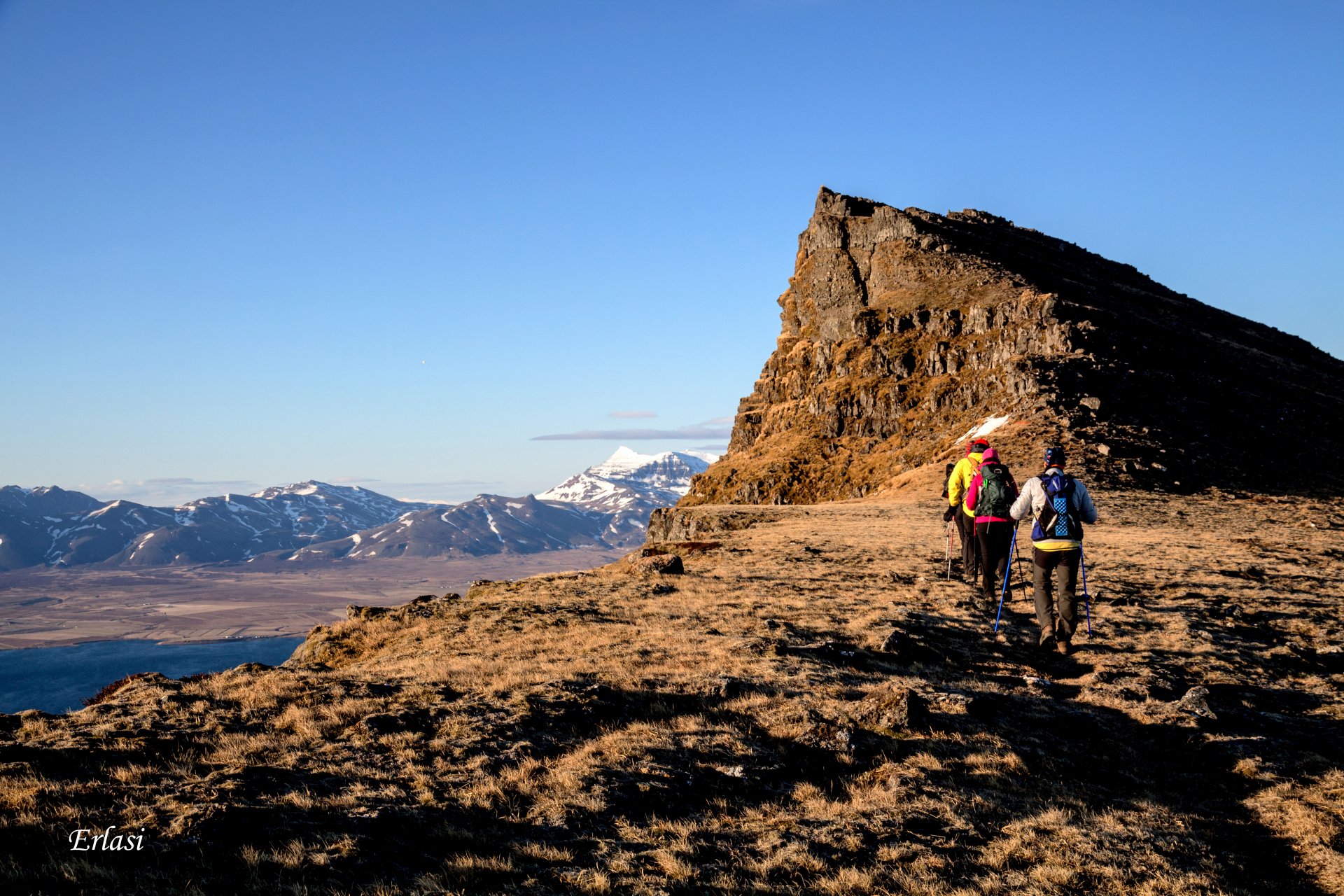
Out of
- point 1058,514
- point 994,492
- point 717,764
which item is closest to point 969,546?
point 994,492

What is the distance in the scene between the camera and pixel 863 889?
7918mm

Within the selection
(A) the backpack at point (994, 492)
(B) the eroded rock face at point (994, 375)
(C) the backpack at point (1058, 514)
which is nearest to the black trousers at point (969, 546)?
(A) the backpack at point (994, 492)

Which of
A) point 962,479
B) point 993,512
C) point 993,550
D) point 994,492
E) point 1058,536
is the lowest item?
point 993,550

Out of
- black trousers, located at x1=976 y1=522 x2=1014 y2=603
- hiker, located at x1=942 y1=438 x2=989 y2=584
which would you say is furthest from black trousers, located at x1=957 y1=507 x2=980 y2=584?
black trousers, located at x1=976 y1=522 x2=1014 y2=603

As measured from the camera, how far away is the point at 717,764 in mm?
11156

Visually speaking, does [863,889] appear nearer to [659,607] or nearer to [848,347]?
[659,607]

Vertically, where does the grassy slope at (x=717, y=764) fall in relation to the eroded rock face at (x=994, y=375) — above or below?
below

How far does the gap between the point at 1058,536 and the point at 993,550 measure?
4.60 metres

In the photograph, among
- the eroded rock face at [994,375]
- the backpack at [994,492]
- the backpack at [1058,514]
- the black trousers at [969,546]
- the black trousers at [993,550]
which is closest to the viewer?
the backpack at [1058,514]

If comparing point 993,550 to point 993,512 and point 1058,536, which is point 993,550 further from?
point 1058,536

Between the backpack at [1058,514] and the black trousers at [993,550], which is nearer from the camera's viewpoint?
the backpack at [1058,514]

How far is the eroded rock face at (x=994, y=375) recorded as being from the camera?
6406 cm

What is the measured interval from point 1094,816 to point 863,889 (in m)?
3.79

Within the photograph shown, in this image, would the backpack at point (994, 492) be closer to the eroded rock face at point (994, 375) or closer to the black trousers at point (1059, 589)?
the black trousers at point (1059, 589)
